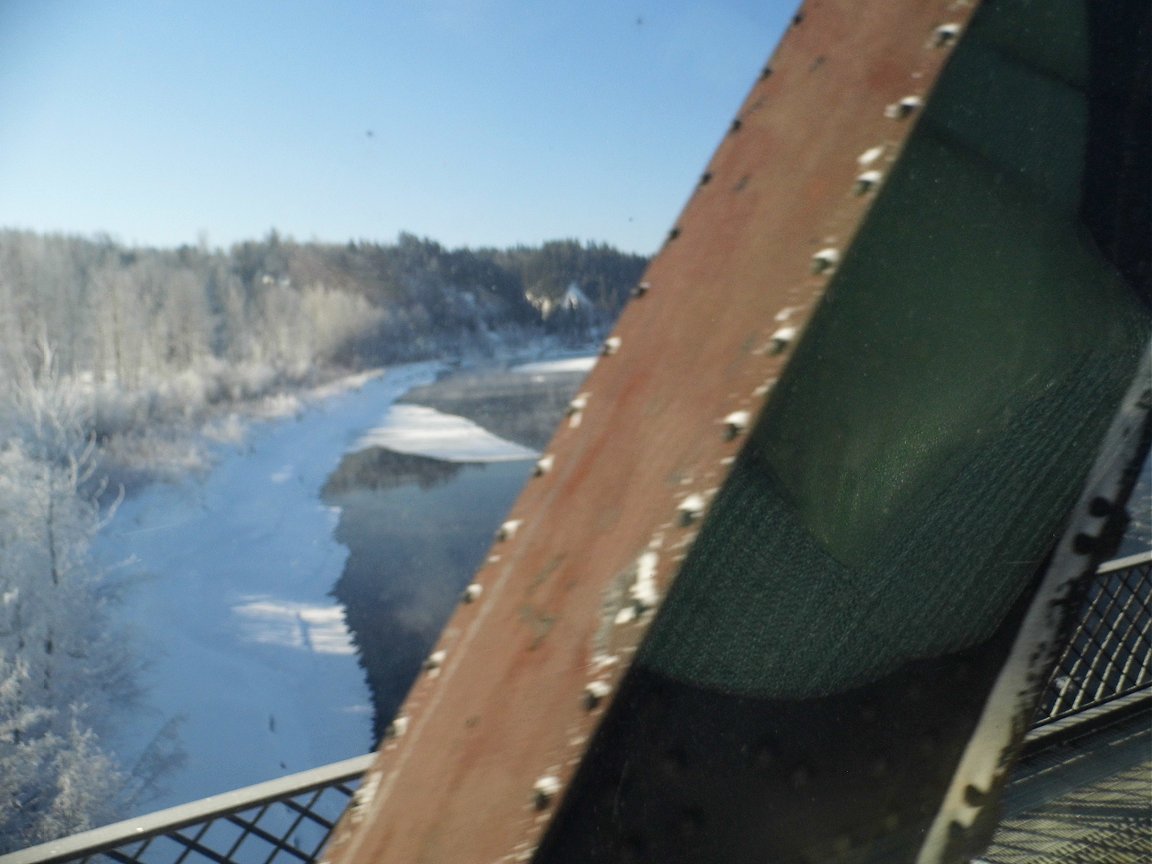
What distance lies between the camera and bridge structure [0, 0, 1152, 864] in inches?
27.2

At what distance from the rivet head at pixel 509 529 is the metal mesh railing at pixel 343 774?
50cm

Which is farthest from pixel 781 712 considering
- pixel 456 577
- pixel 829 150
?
pixel 456 577

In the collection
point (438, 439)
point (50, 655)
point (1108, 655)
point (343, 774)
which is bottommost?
point (50, 655)

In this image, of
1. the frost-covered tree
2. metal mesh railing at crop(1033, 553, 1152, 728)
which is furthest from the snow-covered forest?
metal mesh railing at crop(1033, 553, 1152, 728)

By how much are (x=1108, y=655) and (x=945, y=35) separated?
4.02 metres

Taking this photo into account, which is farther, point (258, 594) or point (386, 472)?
point (386, 472)

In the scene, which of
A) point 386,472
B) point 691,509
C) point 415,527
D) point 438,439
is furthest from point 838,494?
point 438,439

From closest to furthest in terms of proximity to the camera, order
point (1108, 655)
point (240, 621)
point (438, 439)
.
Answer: point (1108, 655) < point (240, 621) < point (438, 439)

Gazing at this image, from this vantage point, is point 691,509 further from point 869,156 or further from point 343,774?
point 343,774

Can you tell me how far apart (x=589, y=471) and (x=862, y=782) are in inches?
13.6

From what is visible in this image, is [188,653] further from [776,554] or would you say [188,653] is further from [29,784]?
[776,554]

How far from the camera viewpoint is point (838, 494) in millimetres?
724

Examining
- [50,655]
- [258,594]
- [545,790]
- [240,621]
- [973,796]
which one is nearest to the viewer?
[545,790]

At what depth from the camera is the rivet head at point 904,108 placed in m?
0.72
